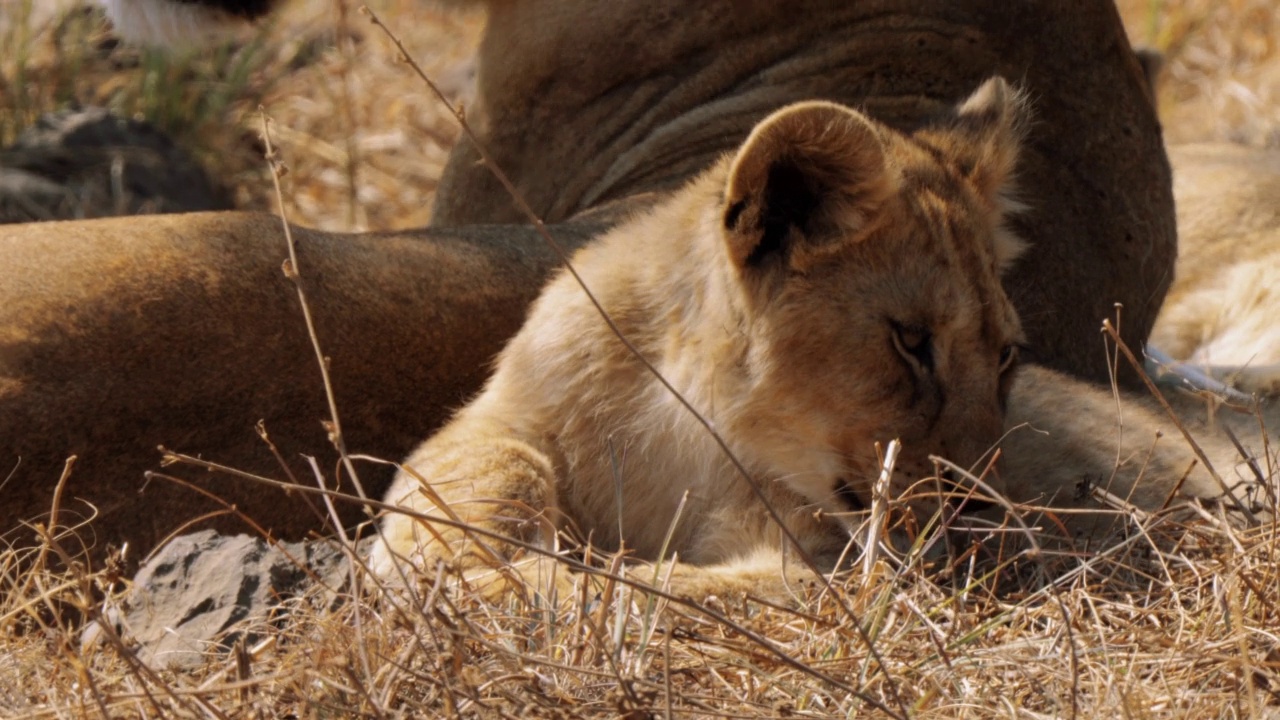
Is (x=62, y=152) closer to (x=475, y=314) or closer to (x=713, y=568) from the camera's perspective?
(x=475, y=314)

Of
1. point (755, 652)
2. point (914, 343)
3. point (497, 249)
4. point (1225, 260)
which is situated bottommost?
point (1225, 260)

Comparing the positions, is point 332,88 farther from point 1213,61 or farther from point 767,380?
point 767,380

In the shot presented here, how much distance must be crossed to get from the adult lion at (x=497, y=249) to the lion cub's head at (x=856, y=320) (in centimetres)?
83

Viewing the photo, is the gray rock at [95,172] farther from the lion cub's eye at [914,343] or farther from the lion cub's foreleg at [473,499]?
the lion cub's eye at [914,343]

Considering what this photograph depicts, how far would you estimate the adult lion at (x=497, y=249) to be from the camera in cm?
288

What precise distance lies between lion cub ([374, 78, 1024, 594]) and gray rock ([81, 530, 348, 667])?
5.5 inches

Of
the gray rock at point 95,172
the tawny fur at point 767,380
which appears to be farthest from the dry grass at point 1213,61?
the tawny fur at point 767,380

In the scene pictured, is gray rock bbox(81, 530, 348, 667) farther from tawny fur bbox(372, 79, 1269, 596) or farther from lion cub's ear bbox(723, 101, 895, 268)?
lion cub's ear bbox(723, 101, 895, 268)

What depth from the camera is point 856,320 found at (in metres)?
2.65

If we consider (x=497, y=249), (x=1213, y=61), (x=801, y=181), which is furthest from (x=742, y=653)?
(x=1213, y=61)

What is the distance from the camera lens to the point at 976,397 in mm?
2678

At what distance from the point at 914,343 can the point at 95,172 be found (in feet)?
12.8

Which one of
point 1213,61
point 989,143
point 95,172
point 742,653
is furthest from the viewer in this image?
point 1213,61

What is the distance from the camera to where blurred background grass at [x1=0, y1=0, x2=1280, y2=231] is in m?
6.72
